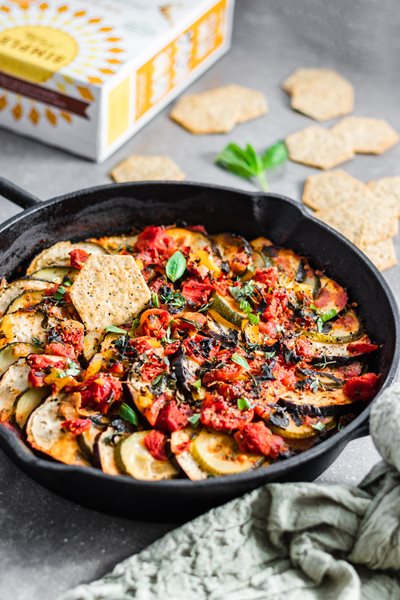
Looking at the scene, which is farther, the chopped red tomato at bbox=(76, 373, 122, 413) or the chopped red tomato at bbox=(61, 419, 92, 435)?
the chopped red tomato at bbox=(76, 373, 122, 413)

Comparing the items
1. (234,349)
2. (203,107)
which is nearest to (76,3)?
(203,107)

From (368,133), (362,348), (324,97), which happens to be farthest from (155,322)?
(324,97)

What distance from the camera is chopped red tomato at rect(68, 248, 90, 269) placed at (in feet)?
12.5

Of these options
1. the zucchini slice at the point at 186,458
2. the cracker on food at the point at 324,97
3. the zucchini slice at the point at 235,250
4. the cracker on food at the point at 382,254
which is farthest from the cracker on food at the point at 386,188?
the zucchini slice at the point at 186,458

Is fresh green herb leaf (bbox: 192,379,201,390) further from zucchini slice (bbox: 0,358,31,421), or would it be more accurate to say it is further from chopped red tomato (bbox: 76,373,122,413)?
zucchini slice (bbox: 0,358,31,421)

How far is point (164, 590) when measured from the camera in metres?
2.86

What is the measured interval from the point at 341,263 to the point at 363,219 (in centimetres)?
92

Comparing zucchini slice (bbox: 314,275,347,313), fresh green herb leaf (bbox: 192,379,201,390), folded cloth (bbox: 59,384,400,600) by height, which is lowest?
folded cloth (bbox: 59,384,400,600)

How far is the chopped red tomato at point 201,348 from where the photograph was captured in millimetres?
3418

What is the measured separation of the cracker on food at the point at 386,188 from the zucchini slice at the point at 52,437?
257cm

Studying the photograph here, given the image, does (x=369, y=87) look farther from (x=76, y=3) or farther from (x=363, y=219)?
(x=76, y=3)

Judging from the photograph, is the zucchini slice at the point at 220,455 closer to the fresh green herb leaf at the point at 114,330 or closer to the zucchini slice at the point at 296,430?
the zucchini slice at the point at 296,430

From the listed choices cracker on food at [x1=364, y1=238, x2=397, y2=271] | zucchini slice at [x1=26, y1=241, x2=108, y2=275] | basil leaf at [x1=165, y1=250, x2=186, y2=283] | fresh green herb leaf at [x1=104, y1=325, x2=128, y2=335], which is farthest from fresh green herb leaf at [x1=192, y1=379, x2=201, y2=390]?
cracker on food at [x1=364, y1=238, x2=397, y2=271]

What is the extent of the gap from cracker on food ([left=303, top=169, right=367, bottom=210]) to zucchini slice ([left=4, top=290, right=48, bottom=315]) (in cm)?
185
